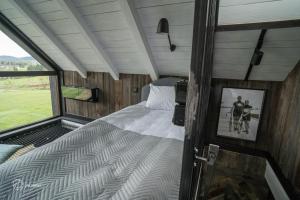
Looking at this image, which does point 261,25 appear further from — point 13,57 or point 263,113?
point 13,57

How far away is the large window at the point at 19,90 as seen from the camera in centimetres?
252

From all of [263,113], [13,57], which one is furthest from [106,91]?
[263,113]

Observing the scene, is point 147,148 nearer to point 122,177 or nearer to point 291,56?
point 122,177

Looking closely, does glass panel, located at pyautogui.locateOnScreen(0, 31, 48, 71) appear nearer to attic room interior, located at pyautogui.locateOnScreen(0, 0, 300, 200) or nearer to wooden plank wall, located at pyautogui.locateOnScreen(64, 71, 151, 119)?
attic room interior, located at pyautogui.locateOnScreen(0, 0, 300, 200)

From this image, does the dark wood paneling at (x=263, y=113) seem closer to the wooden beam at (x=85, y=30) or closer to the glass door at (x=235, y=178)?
the glass door at (x=235, y=178)

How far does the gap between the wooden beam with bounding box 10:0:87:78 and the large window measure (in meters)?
0.76

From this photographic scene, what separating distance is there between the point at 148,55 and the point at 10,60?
2227 mm

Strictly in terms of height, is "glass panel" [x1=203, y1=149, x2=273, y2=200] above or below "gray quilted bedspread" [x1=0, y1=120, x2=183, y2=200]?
below

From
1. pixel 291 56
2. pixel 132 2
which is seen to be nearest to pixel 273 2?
pixel 291 56

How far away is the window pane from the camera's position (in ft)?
8.43

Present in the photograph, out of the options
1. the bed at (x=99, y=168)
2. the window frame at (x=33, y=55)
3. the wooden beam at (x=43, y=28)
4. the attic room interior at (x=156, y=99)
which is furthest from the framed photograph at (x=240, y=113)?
the window frame at (x=33, y=55)

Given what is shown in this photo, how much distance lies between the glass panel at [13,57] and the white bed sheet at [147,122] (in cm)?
220

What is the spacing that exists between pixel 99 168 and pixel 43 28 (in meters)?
2.18

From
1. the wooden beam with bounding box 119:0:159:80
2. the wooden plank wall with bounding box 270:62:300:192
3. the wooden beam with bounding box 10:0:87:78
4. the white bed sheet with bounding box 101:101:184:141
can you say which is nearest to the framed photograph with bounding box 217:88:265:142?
the wooden plank wall with bounding box 270:62:300:192
